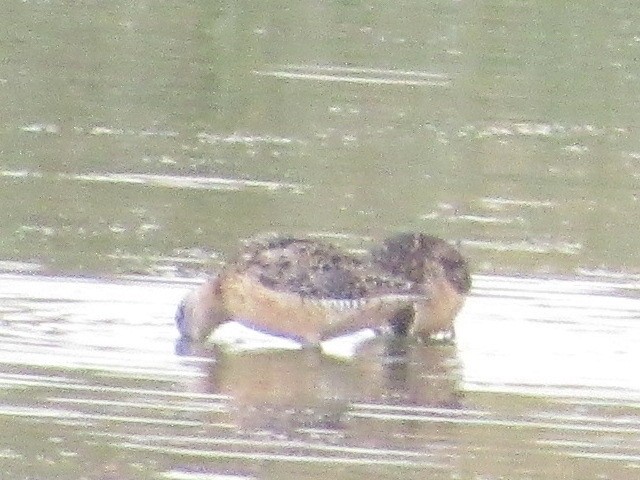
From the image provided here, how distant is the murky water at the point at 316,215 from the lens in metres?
8.10

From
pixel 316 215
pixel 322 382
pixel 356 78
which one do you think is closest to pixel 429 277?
pixel 322 382

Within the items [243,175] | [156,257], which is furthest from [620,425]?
[243,175]

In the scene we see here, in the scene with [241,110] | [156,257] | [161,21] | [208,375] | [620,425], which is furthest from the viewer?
[161,21]

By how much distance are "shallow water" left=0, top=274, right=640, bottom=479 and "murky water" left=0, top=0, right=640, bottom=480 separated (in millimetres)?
A: 17

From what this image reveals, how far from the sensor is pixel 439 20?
1836 centimetres

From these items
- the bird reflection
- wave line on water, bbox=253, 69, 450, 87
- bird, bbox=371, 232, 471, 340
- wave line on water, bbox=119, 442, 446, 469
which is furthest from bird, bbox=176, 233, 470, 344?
wave line on water, bbox=253, 69, 450, 87

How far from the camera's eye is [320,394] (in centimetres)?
884

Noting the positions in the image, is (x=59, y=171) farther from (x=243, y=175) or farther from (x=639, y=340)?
(x=639, y=340)

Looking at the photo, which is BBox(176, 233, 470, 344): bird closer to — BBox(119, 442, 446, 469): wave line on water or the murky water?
the murky water

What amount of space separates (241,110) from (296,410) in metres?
6.31

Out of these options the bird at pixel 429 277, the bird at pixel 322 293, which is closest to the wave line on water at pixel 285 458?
the bird at pixel 322 293

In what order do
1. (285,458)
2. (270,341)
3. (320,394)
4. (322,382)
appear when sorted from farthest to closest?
(270,341)
(322,382)
(320,394)
(285,458)

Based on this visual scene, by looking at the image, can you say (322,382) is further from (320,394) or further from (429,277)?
(429,277)

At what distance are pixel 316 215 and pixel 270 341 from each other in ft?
6.62
